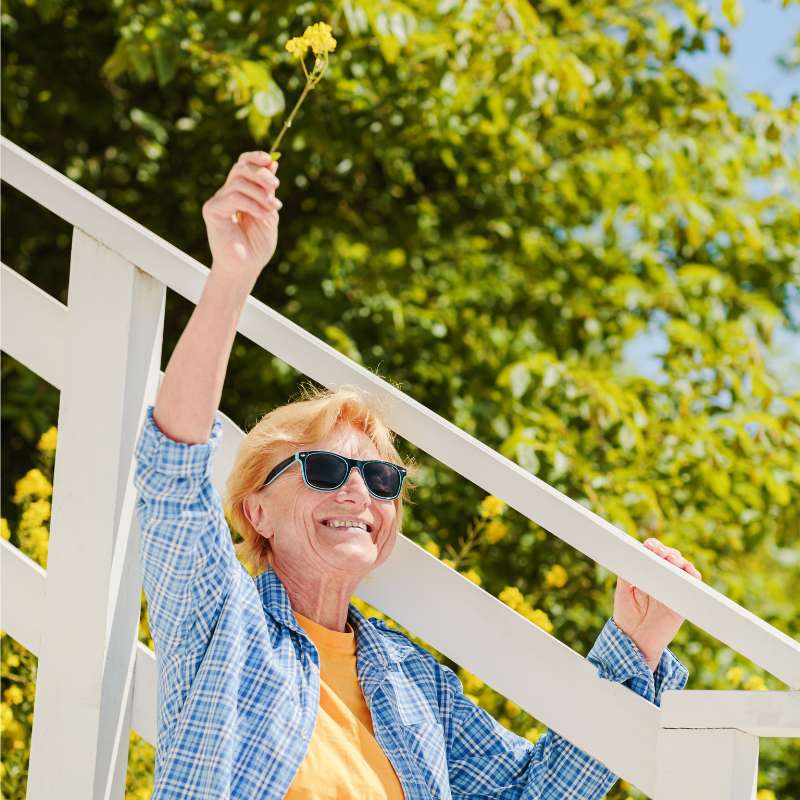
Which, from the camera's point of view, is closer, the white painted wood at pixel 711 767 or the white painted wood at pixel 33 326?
the white painted wood at pixel 711 767

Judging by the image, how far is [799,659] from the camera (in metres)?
1.46

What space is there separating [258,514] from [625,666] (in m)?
0.60

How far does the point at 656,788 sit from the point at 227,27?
2849 millimetres

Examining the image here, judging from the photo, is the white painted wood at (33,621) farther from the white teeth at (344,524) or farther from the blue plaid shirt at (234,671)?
the white teeth at (344,524)

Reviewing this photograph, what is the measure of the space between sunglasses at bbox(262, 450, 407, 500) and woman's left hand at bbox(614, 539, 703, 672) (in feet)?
1.23

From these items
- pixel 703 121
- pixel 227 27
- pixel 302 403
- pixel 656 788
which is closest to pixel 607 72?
pixel 703 121

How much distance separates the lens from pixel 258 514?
1.89 m

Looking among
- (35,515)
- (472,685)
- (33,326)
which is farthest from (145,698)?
(472,685)

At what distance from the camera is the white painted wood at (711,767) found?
1.55 m

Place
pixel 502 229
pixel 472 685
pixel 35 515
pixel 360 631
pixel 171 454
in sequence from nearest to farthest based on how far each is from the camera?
1. pixel 171 454
2. pixel 360 631
3. pixel 35 515
4. pixel 472 685
5. pixel 502 229

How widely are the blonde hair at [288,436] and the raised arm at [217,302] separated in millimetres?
330

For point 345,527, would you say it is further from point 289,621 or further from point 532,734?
point 532,734

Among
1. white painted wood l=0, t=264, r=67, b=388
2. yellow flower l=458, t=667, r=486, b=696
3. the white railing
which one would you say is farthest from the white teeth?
yellow flower l=458, t=667, r=486, b=696

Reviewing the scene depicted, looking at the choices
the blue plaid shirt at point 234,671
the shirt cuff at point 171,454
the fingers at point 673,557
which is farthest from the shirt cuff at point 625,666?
the shirt cuff at point 171,454
